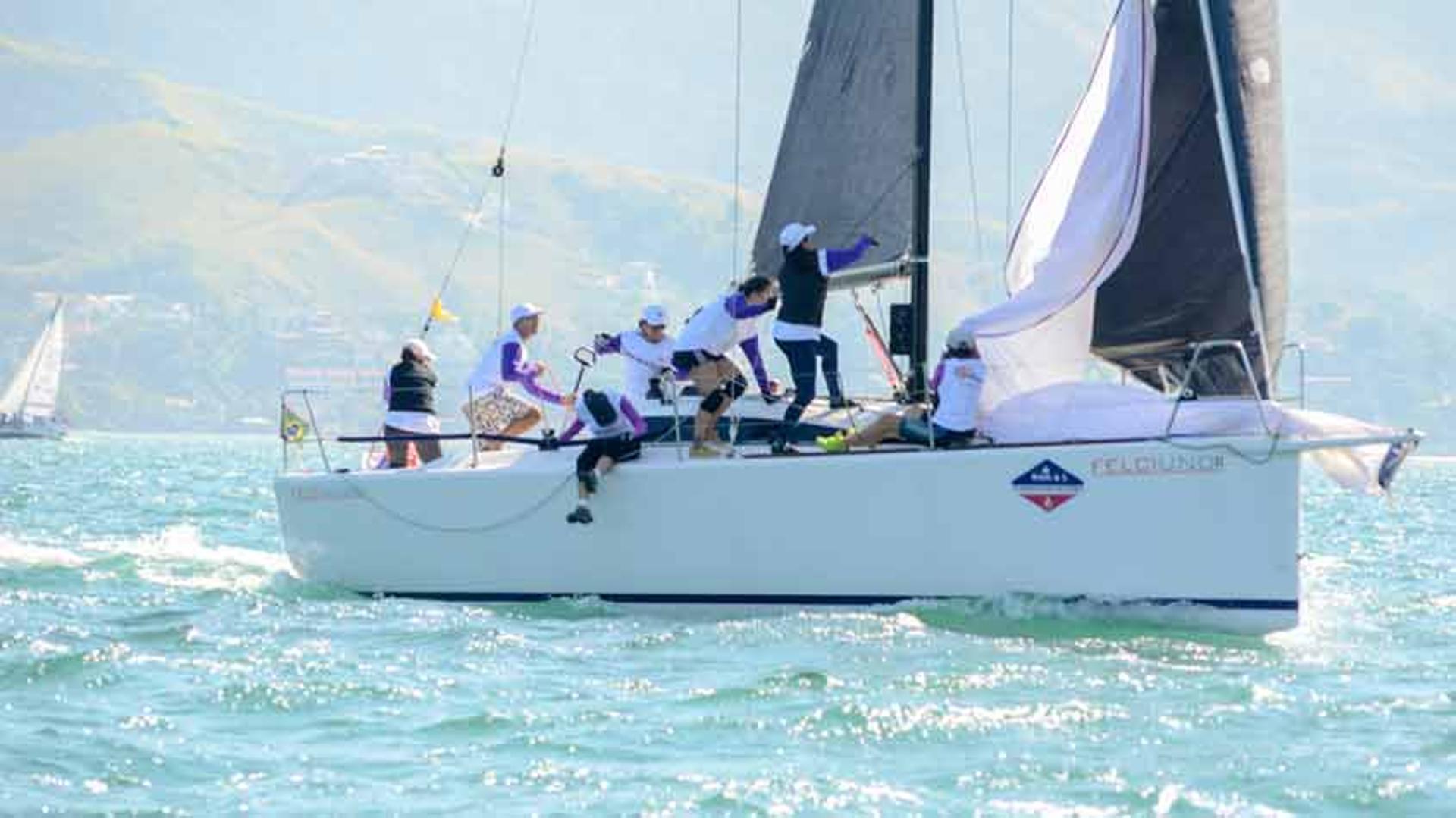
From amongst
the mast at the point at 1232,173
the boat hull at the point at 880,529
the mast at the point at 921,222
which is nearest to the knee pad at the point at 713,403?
the boat hull at the point at 880,529

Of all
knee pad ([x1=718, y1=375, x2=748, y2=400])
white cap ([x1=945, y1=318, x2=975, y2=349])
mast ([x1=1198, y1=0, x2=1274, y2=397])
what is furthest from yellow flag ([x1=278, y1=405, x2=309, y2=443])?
mast ([x1=1198, y1=0, x2=1274, y2=397])

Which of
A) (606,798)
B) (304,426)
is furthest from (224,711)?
(304,426)

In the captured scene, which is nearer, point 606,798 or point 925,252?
point 606,798

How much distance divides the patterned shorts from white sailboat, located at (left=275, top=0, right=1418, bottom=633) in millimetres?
523

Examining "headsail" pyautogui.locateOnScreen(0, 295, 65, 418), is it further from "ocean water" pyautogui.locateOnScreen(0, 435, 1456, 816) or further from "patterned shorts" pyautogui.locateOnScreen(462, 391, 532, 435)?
"ocean water" pyautogui.locateOnScreen(0, 435, 1456, 816)

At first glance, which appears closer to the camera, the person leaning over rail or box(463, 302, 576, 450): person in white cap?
the person leaning over rail

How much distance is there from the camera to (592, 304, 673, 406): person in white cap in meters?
15.2

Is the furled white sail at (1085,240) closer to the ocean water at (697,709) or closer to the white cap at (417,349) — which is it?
the ocean water at (697,709)

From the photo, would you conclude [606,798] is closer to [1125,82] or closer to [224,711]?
[224,711]

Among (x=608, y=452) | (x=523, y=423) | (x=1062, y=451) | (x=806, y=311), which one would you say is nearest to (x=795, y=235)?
(x=806, y=311)

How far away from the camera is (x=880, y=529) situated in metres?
13.3

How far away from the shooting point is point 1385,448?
1351cm

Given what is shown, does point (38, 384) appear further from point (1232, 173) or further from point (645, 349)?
point (1232, 173)

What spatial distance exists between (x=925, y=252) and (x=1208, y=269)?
1908 mm
